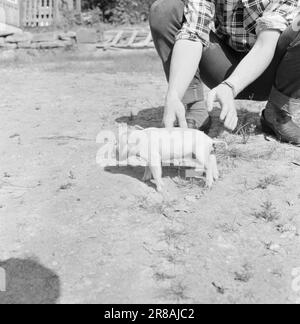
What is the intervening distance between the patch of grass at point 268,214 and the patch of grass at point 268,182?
234mm

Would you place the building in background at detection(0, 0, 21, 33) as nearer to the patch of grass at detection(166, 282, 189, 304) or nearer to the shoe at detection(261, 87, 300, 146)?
the shoe at detection(261, 87, 300, 146)

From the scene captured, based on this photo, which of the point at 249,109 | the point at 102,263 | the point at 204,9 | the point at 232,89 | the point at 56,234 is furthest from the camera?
the point at 249,109

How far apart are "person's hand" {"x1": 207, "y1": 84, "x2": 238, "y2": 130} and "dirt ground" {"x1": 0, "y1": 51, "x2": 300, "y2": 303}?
0.51 metres

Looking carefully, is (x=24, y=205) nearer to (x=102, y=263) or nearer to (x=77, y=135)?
(x=102, y=263)

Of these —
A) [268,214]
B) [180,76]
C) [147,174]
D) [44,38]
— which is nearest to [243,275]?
[268,214]

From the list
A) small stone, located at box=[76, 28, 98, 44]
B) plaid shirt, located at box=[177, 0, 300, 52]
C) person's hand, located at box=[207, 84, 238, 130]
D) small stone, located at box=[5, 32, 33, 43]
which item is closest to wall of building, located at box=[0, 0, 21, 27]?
small stone, located at box=[5, 32, 33, 43]

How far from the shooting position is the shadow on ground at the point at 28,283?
86.0 inches

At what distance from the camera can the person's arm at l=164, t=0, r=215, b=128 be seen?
9.77 ft

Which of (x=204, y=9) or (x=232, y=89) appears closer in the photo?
(x=232, y=89)

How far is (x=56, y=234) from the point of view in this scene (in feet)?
8.67

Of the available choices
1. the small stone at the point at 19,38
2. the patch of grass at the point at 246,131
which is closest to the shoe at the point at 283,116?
the patch of grass at the point at 246,131

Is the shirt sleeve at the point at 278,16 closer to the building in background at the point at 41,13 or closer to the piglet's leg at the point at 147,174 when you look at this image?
the piglet's leg at the point at 147,174

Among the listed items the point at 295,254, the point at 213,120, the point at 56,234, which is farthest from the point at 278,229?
the point at 213,120

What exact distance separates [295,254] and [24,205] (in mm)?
1493
